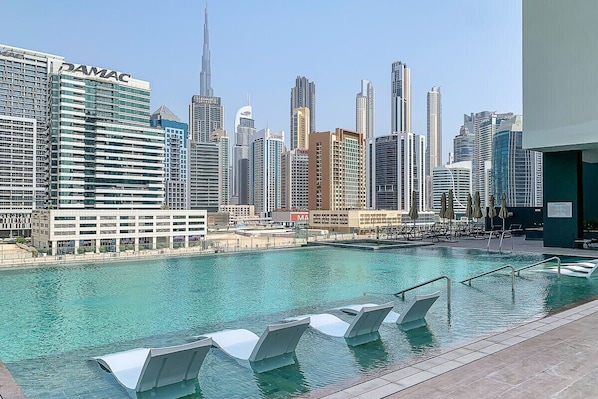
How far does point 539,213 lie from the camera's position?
3120 cm

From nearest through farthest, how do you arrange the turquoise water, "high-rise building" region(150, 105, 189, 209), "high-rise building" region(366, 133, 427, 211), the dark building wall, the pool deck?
1. the pool deck
2. the turquoise water
3. the dark building wall
4. "high-rise building" region(366, 133, 427, 211)
5. "high-rise building" region(150, 105, 189, 209)

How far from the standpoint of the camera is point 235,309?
923cm

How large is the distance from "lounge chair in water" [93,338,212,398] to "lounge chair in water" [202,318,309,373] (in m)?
0.74

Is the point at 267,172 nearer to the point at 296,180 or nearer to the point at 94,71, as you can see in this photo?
the point at 296,180

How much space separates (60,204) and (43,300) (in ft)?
211

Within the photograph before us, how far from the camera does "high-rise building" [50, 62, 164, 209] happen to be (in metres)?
68.2

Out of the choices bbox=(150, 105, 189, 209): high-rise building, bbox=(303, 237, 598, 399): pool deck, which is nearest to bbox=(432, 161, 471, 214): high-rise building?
bbox=(150, 105, 189, 209): high-rise building

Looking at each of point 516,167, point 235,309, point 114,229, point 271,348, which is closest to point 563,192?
point 235,309

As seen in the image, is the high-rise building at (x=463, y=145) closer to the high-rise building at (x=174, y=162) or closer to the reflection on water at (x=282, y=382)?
the high-rise building at (x=174, y=162)

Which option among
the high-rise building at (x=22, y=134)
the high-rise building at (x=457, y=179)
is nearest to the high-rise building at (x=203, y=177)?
the high-rise building at (x=22, y=134)

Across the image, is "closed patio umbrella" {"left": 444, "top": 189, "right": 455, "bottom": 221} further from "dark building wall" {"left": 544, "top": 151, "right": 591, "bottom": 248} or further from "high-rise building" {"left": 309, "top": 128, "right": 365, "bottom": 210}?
"high-rise building" {"left": 309, "top": 128, "right": 365, "bottom": 210}

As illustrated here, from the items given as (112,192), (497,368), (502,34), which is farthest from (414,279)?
(112,192)

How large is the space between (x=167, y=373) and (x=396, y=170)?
122477mm

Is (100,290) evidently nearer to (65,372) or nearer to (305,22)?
(65,372)
